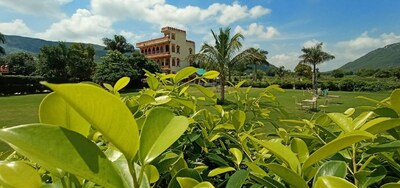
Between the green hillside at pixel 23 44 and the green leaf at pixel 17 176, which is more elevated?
the green hillside at pixel 23 44

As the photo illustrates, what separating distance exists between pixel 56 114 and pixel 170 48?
37739mm

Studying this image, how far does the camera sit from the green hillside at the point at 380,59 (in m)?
117

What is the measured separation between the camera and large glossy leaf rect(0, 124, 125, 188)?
10.4 inches

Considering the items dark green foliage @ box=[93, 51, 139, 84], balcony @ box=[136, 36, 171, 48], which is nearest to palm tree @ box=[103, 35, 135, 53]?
balcony @ box=[136, 36, 171, 48]

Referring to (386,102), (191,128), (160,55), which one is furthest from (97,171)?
(160,55)

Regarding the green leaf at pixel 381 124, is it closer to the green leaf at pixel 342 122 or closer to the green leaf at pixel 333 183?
the green leaf at pixel 342 122

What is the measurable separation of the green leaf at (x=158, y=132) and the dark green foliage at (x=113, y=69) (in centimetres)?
2747

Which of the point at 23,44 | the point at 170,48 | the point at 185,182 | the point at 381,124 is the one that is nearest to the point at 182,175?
the point at 185,182

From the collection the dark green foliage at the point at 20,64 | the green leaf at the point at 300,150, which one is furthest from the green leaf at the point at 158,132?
the dark green foliage at the point at 20,64

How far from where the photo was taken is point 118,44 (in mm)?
38875

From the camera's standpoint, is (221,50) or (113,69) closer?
(221,50)

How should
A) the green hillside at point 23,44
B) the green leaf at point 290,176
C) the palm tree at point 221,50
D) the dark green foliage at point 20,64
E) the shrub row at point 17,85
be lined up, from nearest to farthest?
1. the green leaf at point 290,176
2. the palm tree at point 221,50
3. the shrub row at point 17,85
4. the dark green foliage at point 20,64
5. the green hillside at point 23,44

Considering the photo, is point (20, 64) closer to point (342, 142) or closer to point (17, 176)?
point (17, 176)

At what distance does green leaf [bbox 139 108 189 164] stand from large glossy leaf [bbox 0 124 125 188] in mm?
53
